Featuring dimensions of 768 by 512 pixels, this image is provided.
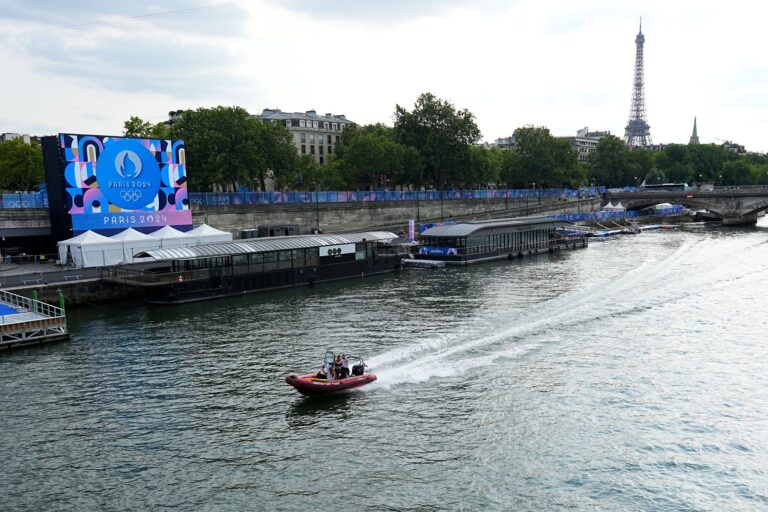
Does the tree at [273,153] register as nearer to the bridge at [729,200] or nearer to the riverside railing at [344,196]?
the riverside railing at [344,196]

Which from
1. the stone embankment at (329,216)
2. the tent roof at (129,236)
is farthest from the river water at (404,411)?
the tent roof at (129,236)

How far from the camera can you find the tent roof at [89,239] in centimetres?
6404

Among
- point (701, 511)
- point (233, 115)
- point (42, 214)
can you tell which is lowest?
point (701, 511)

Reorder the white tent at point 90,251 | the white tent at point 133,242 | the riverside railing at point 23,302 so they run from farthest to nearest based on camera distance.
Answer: the white tent at point 133,242
the white tent at point 90,251
the riverside railing at point 23,302

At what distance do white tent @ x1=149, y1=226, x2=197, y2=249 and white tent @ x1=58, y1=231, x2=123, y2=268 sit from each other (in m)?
4.50

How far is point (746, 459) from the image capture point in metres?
26.0

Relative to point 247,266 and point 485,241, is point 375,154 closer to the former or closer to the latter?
point 485,241

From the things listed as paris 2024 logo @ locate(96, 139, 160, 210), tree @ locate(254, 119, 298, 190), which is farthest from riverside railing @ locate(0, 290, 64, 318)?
tree @ locate(254, 119, 298, 190)

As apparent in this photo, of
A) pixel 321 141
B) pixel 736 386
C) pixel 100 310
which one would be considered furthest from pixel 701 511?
pixel 321 141

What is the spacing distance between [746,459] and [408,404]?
15.1 metres

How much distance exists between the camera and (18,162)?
11044cm

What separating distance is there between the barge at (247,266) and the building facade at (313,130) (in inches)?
4097

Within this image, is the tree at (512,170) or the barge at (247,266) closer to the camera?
the barge at (247,266)

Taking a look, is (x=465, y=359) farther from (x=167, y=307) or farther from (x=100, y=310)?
(x=100, y=310)
